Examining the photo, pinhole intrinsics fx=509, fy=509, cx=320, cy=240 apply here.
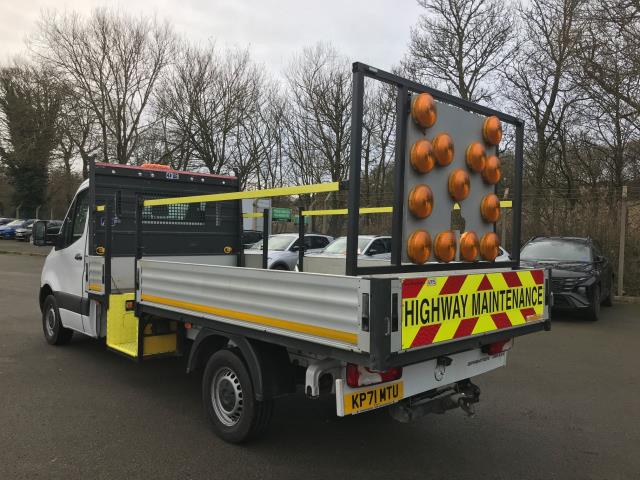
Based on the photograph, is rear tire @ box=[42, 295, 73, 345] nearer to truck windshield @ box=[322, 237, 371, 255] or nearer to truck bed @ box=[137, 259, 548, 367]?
truck bed @ box=[137, 259, 548, 367]

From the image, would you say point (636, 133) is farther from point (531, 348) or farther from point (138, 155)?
point (138, 155)

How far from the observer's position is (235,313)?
3.58 metres

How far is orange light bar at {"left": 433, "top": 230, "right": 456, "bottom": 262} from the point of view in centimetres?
338

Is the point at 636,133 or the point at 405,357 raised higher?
the point at 636,133

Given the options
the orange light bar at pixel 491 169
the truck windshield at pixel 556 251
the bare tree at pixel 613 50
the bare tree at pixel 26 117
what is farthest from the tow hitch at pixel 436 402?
the bare tree at pixel 26 117

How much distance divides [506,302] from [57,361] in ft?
17.4

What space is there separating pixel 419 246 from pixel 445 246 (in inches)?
10.8

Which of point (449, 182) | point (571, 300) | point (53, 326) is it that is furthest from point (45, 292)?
point (571, 300)

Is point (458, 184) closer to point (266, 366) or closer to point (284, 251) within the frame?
point (266, 366)

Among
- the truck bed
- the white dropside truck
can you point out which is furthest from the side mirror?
the truck bed

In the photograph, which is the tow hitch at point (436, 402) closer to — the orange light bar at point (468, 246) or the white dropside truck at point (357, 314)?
the white dropside truck at point (357, 314)

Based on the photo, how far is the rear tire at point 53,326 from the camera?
670cm

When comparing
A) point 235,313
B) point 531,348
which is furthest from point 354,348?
point 531,348

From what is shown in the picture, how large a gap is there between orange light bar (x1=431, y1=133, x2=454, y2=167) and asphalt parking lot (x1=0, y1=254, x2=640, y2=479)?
212 cm
